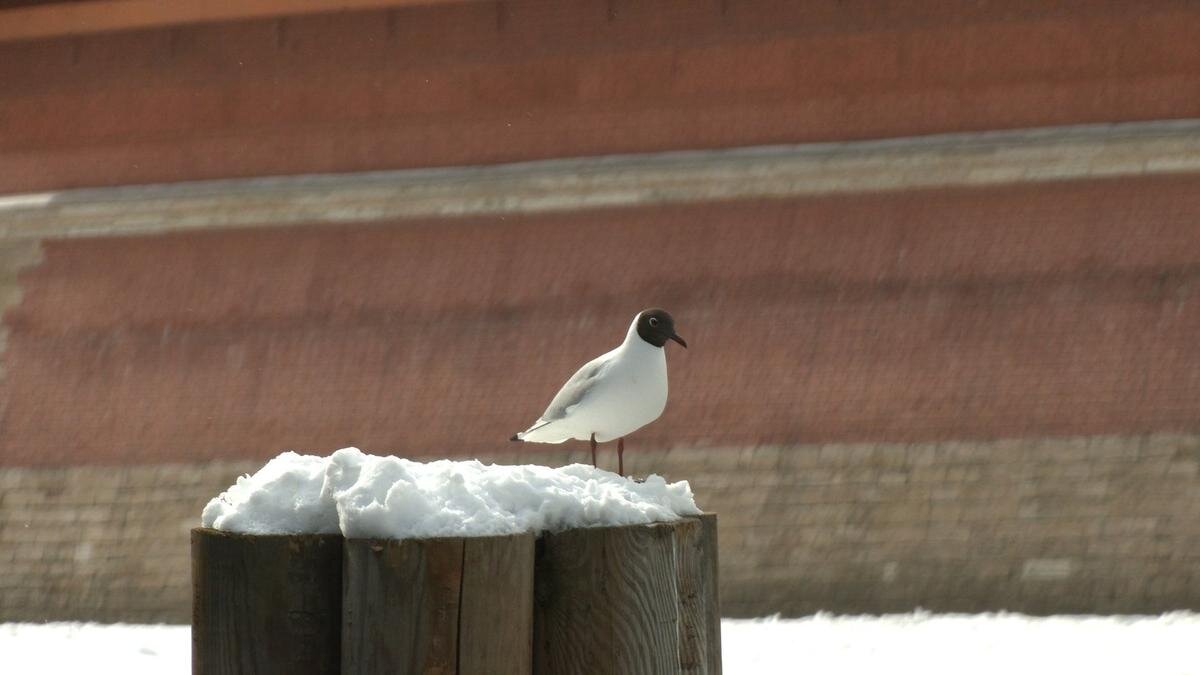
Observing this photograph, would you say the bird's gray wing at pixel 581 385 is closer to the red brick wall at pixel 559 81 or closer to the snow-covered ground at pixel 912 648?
the snow-covered ground at pixel 912 648

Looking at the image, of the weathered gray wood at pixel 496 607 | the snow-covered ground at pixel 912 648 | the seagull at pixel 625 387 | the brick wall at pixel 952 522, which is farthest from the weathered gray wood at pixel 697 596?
the brick wall at pixel 952 522

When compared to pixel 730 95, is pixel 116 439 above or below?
below

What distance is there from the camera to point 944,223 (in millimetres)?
11211

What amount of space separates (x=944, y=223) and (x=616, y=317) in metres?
2.62

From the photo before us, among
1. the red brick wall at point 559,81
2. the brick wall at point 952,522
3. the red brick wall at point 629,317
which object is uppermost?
the red brick wall at point 559,81

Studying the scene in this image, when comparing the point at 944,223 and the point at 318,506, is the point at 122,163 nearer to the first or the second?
the point at 944,223

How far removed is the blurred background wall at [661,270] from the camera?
35.3 feet

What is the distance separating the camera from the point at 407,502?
7.04 feet

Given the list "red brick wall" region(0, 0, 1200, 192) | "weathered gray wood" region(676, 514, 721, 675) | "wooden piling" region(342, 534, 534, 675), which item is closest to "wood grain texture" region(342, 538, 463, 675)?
"wooden piling" region(342, 534, 534, 675)

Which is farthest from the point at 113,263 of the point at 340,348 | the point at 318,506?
the point at 318,506

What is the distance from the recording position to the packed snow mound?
214 centimetres

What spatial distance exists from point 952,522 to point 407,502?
915 cm

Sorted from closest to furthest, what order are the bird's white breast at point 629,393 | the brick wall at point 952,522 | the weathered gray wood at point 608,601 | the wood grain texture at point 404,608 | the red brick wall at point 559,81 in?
the wood grain texture at point 404,608
the weathered gray wood at point 608,601
the bird's white breast at point 629,393
the brick wall at point 952,522
the red brick wall at point 559,81

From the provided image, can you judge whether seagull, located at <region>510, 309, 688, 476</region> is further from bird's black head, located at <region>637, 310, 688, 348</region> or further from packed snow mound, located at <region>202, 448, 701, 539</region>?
packed snow mound, located at <region>202, 448, 701, 539</region>
